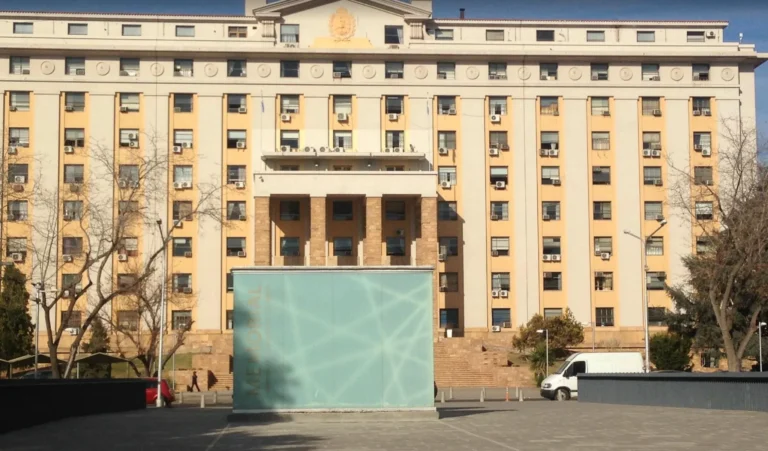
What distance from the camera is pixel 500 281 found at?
75.8 metres

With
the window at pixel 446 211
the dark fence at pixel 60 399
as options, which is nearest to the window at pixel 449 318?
the window at pixel 446 211

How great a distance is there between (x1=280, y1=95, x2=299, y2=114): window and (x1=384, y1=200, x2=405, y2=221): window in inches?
342

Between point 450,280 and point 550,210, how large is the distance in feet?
26.4

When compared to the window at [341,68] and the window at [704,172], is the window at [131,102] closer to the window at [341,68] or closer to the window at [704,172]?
the window at [341,68]

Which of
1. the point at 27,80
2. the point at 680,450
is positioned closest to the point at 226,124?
the point at 27,80

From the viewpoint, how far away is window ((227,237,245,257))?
75125 millimetres

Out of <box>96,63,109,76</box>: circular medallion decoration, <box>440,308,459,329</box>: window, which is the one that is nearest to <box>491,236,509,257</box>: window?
<box>440,308,459,329</box>: window

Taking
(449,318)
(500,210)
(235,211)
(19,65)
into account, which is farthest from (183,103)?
(449,318)

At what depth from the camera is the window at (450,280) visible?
248 ft

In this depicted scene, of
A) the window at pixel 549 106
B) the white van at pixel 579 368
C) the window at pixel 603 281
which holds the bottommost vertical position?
the white van at pixel 579 368

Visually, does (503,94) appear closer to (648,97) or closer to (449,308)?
(648,97)

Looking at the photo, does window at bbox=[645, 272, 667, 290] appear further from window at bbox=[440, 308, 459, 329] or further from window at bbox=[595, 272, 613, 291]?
window at bbox=[440, 308, 459, 329]

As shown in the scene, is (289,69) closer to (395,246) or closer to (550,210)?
(395,246)

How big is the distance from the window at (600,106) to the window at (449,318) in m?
16.2
